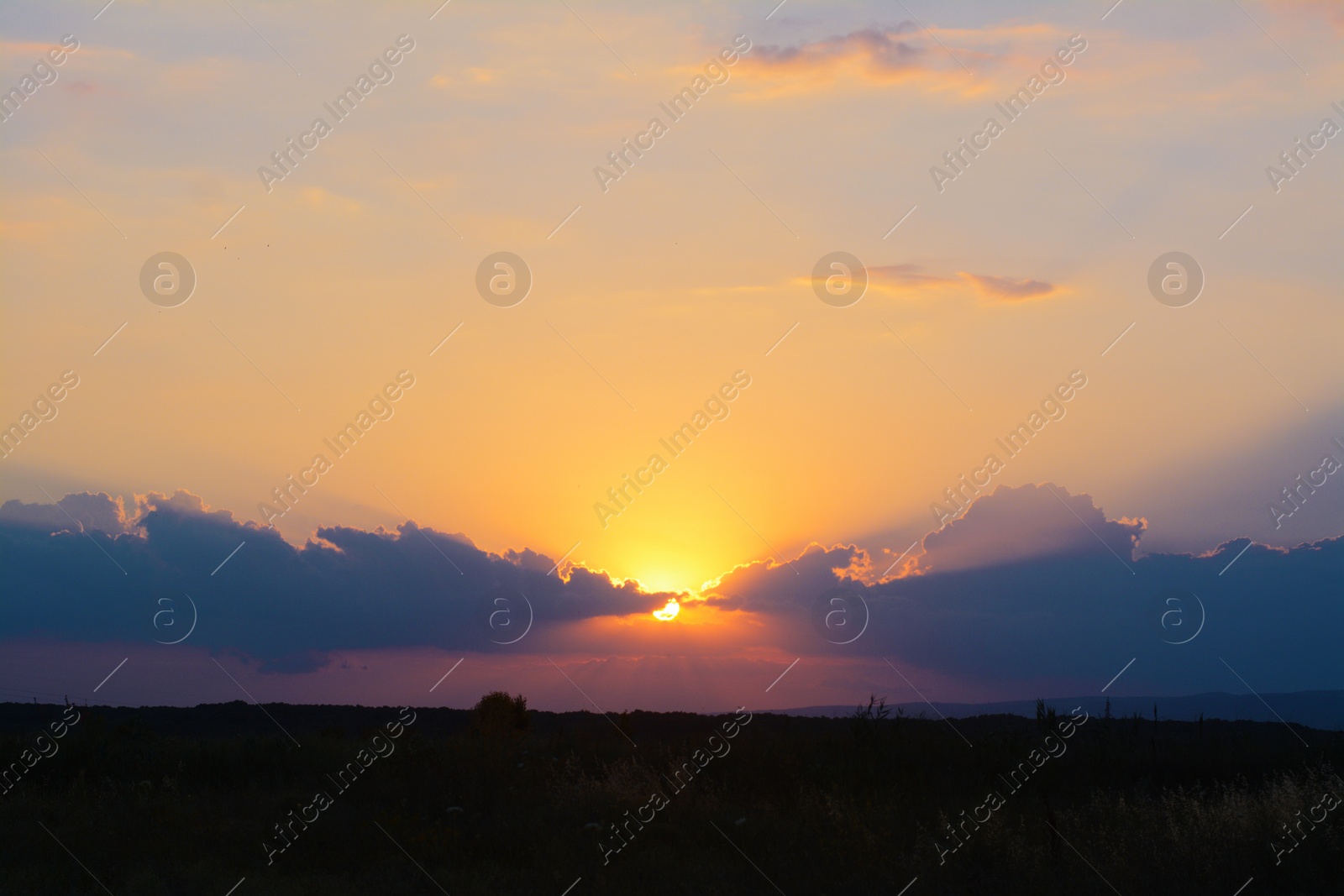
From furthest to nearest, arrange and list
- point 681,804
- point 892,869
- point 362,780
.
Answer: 1. point 362,780
2. point 681,804
3. point 892,869

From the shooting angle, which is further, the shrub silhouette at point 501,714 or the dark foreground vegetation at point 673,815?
→ the shrub silhouette at point 501,714

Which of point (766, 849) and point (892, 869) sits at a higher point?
point (766, 849)

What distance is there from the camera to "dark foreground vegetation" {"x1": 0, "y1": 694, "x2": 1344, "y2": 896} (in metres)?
11.8

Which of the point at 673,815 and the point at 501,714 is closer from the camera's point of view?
the point at 673,815

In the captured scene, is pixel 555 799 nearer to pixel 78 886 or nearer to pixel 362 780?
pixel 362 780

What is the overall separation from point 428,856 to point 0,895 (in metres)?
4.95

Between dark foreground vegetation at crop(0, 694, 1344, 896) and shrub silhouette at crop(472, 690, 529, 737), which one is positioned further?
shrub silhouette at crop(472, 690, 529, 737)

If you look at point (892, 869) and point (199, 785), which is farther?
point (199, 785)

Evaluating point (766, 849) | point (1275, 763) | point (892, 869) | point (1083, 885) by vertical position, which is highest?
point (766, 849)

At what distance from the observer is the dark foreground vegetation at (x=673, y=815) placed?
1179cm

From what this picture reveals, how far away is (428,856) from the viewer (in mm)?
13070

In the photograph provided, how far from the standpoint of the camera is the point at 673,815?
1520 centimetres

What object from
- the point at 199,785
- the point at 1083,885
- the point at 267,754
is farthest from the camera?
the point at 267,754

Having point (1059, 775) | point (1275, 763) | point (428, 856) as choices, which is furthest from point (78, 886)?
point (1275, 763)
